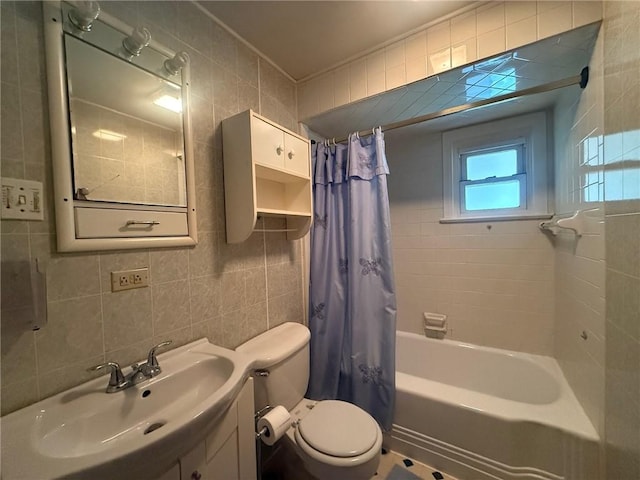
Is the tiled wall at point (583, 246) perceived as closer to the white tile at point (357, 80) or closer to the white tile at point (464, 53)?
the white tile at point (464, 53)

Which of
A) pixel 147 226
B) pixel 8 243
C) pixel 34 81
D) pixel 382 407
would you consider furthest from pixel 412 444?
pixel 34 81

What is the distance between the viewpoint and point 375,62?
5.00 feet

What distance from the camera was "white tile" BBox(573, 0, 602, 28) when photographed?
3.34 feet

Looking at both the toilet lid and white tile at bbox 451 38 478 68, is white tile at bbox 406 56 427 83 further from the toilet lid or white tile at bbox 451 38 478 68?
the toilet lid

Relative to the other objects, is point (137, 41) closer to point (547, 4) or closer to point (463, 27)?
point (463, 27)

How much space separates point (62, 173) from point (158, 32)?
761 millimetres

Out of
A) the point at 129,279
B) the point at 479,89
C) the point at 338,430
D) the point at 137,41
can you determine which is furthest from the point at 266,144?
the point at 338,430

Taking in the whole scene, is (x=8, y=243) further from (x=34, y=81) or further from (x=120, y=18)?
(x=120, y=18)

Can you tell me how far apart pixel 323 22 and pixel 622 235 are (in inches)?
63.4

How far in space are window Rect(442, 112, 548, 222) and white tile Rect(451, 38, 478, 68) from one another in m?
0.90

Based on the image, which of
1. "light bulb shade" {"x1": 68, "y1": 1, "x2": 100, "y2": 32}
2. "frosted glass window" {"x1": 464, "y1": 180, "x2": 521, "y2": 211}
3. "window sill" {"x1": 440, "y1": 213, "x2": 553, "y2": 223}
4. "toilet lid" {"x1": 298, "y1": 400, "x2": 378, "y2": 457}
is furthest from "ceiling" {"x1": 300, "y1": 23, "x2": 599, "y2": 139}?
"toilet lid" {"x1": 298, "y1": 400, "x2": 378, "y2": 457}

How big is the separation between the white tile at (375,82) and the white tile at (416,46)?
0.16 metres

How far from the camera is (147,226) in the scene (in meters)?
1.01

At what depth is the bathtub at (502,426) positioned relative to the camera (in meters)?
1.18
